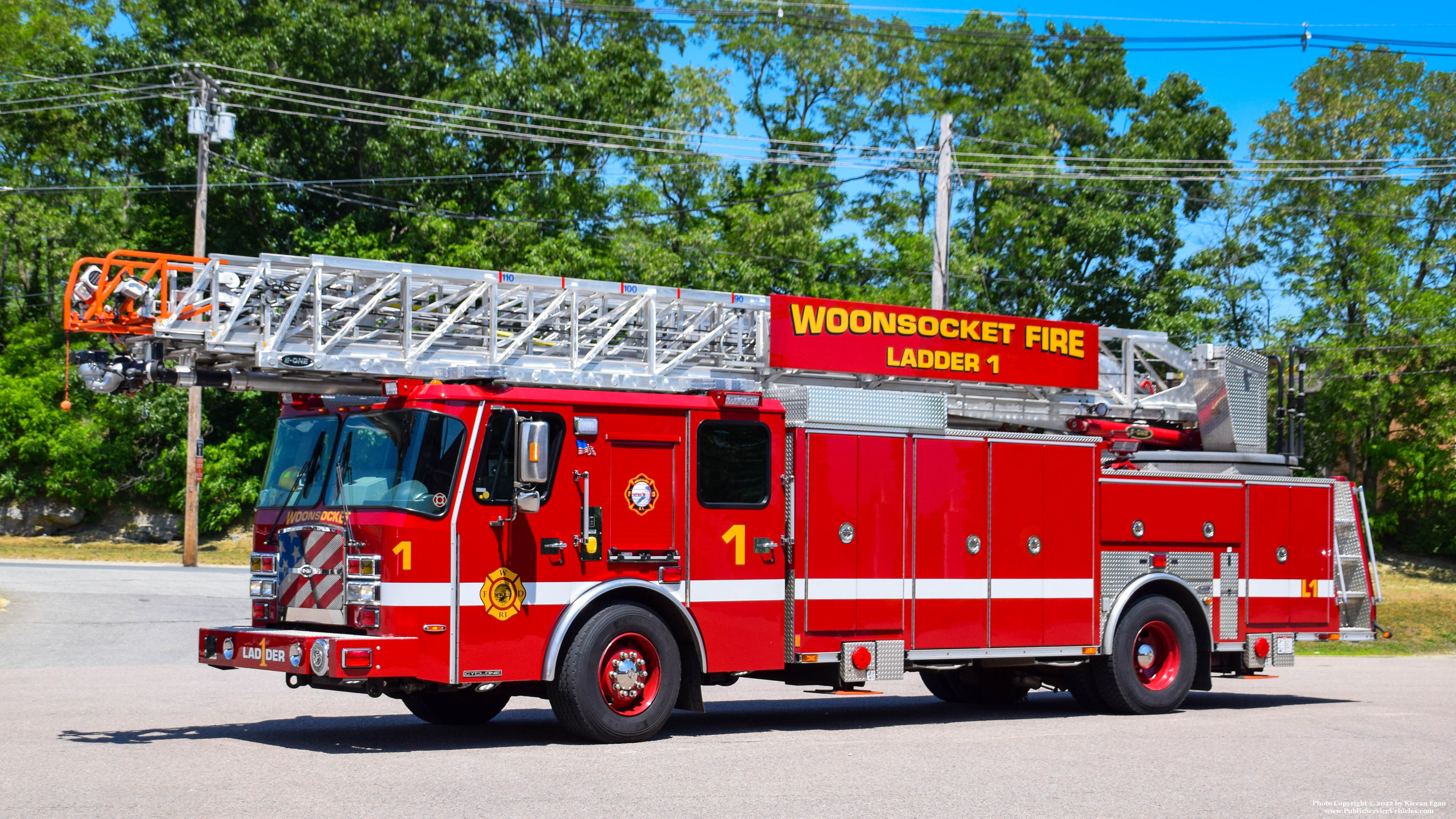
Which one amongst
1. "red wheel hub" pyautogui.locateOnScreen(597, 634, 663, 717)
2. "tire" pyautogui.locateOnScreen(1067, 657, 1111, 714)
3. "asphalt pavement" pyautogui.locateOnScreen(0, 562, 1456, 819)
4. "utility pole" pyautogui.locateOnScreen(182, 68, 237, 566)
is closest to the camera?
"asphalt pavement" pyautogui.locateOnScreen(0, 562, 1456, 819)

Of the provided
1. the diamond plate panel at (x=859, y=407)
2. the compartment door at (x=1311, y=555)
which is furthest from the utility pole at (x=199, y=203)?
the compartment door at (x=1311, y=555)

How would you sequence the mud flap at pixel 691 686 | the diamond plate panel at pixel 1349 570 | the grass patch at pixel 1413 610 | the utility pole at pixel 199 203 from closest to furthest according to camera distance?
the mud flap at pixel 691 686 < the diamond plate panel at pixel 1349 570 < the grass patch at pixel 1413 610 < the utility pole at pixel 199 203

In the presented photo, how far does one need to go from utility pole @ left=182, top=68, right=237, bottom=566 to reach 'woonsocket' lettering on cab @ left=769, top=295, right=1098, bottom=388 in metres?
22.7

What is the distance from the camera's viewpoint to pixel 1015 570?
40.8 ft

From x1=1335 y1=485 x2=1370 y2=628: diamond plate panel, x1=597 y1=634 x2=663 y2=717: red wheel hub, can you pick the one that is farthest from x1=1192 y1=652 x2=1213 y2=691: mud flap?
x1=597 y1=634 x2=663 y2=717: red wheel hub

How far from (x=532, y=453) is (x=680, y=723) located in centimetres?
347

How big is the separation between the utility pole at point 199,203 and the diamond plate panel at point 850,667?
2341 cm

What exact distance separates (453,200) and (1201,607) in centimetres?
2975

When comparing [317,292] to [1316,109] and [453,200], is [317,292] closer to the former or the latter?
[453,200]

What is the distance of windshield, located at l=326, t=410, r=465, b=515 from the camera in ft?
31.8

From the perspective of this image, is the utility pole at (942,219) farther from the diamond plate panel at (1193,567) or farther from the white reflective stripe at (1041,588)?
the white reflective stripe at (1041,588)

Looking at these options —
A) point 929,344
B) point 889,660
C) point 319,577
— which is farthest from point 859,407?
point 319,577

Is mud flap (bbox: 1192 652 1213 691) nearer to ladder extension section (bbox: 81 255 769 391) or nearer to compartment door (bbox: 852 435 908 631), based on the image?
compartment door (bbox: 852 435 908 631)

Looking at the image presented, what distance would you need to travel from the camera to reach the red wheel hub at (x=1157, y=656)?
13.4 metres
